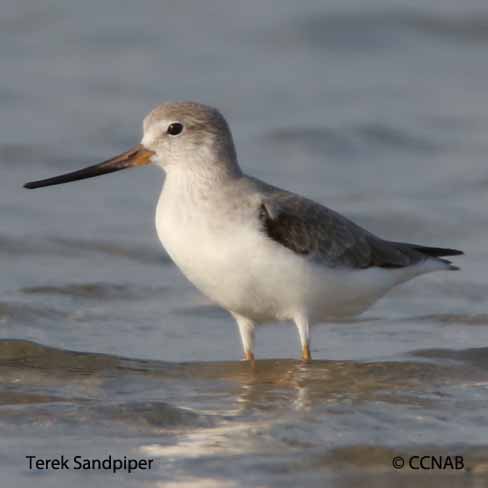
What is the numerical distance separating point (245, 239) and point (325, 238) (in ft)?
3.19

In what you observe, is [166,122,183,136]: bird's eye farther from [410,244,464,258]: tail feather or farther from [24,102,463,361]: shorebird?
[410,244,464,258]: tail feather

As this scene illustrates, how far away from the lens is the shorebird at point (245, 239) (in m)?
9.09

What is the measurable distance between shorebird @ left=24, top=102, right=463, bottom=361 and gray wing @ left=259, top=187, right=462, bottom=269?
0.03ft

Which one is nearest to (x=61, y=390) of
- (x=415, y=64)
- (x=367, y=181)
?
(x=367, y=181)

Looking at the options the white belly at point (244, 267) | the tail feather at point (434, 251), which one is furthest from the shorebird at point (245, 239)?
the tail feather at point (434, 251)

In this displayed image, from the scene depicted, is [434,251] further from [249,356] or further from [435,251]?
[249,356]

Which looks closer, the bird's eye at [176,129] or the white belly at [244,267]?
the white belly at [244,267]

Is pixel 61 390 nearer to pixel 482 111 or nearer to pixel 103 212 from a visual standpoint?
pixel 103 212

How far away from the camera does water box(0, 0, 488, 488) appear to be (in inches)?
304

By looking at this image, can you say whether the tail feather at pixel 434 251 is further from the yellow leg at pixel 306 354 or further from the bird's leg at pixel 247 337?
the bird's leg at pixel 247 337

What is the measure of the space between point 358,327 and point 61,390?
336cm

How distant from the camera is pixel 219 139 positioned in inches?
385

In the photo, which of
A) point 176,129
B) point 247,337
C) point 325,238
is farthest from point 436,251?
point 176,129

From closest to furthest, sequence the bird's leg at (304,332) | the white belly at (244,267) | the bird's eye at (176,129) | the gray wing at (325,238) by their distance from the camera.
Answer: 1. the white belly at (244,267)
2. the gray wing at (325,238)
3. the bird's leg at (304,332)
4. the bird's eye at (176,129)
